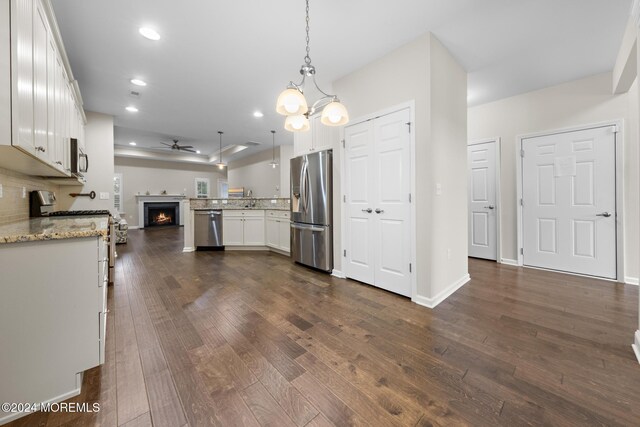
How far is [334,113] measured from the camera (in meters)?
2.11

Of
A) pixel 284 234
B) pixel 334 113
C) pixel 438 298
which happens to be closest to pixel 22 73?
pixel 334 113

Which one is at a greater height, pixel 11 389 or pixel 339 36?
pixel 339 36

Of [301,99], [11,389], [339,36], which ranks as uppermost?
[339,36]

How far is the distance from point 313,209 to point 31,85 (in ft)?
9.66

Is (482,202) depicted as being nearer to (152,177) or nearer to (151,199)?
(151,199)

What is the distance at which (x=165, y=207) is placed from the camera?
10.1 metres

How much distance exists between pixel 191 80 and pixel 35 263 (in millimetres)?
3278

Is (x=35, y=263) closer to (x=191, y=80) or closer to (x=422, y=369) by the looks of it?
(x=422, y=369)

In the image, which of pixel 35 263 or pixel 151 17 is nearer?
pixel 35 263

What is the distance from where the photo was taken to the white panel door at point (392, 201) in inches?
107

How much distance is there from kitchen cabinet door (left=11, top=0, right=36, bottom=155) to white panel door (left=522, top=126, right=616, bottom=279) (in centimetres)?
562

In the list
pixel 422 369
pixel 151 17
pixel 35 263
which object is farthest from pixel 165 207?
pixel 422 369

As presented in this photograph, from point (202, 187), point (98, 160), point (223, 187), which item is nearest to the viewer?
point (98, 160)

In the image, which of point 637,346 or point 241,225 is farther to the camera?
point 241,225
